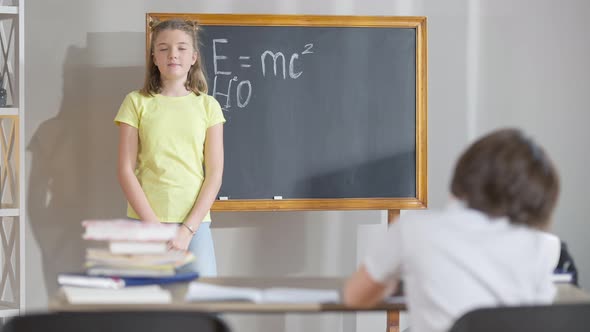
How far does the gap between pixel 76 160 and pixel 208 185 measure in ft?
3.54

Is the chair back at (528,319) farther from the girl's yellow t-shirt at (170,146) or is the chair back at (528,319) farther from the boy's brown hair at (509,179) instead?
the girl's yellow t-shirt at (170,146)

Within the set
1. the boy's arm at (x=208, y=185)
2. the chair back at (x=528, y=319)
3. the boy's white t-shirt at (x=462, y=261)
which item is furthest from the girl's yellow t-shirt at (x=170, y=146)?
the chair back at (x=528, y=319)

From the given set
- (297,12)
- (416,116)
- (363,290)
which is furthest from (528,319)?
(297,12)

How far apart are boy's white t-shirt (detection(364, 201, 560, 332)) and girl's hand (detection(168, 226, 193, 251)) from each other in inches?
54.4

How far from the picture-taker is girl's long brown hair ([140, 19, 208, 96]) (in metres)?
3.40

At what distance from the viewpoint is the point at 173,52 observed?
11.0 feet

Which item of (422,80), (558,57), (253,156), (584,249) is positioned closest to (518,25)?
(558,57)

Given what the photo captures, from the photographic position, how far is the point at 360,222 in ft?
14.0

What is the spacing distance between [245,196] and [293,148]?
1.03 feet

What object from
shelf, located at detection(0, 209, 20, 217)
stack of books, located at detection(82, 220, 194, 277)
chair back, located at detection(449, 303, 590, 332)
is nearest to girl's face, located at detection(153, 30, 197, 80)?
shelf, located at detection(0, 209, 20, 217)

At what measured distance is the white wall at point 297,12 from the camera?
407 cm

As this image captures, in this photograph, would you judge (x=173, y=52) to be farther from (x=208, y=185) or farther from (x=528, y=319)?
(x=528, y=319)

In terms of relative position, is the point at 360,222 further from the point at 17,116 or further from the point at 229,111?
the point at 17,116

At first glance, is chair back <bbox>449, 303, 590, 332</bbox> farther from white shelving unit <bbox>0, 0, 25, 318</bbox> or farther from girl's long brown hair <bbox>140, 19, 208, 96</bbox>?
white shelving unit <bbox>0, 0, 25, 318</bbox>
